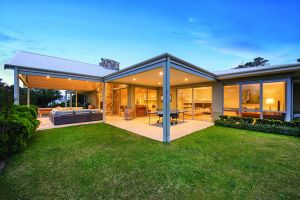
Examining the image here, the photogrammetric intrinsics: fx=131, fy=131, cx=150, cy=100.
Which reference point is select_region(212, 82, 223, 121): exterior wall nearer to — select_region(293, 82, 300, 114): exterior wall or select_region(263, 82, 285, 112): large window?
select_region(263, 82, 285, 112): large window

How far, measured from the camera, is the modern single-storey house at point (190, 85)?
222 inches

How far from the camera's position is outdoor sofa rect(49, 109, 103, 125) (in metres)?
7.51

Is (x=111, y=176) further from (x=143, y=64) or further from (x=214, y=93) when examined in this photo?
(x=214, y=93)

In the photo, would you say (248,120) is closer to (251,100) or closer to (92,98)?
(251,100)

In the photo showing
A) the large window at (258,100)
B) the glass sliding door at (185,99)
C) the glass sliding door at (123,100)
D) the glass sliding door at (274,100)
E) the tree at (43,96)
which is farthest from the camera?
the tree at (43,96)

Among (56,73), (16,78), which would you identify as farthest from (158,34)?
(16,78)

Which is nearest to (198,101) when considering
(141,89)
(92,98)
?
(141,89)

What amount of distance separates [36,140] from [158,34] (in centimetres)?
1216

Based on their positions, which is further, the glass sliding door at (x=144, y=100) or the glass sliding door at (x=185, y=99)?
the glass sliding door at (x=144, y=100)

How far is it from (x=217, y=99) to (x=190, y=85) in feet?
7.70

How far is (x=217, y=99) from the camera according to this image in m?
8.80

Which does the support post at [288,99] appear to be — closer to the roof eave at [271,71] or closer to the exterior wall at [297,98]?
the roof eave at [271,71]

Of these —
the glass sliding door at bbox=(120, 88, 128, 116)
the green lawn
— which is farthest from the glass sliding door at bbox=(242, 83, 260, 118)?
the glass sliding door at bbox=(120, 88, 128, 116)

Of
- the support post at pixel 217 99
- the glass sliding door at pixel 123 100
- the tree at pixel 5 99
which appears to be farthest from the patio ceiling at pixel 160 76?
the tree at pixel 5 99
